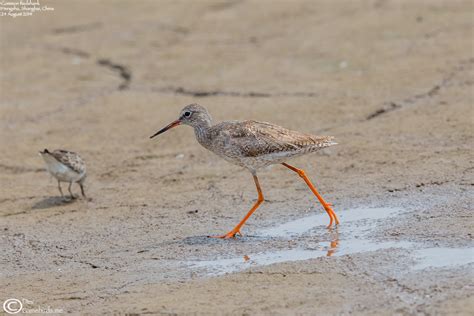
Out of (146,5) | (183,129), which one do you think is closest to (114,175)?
(183,129)

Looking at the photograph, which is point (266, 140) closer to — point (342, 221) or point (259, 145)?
point (259, 145)

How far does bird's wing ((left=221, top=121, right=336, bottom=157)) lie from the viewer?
7.59 metres

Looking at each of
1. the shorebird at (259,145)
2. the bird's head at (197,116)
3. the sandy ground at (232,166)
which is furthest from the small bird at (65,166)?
the shorebird at (259,145)

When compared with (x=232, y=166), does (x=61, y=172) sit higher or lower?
higher

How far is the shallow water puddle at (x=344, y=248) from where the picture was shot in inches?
247

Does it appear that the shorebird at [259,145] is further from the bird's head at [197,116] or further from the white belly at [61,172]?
the white belly at [61,172]

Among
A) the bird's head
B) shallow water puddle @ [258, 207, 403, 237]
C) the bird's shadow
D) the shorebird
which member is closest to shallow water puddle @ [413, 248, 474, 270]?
shallow water puddle @ [258, 207, 403, 237]

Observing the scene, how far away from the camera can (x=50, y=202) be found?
29.4 ft

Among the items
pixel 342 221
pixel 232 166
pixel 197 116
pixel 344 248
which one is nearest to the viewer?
pixel 344 248

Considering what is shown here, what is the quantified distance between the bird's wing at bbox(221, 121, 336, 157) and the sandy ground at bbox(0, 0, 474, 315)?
0.62 m

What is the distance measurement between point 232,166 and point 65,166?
5.67 ft

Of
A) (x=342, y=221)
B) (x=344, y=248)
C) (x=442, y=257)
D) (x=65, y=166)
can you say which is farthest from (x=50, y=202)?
(x=442, y=257)

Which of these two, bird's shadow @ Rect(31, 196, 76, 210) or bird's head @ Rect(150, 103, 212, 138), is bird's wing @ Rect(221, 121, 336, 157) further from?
bird's shadow @ Rect(31, 196, 76, 210)

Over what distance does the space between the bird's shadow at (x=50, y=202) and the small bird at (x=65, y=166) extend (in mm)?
57
